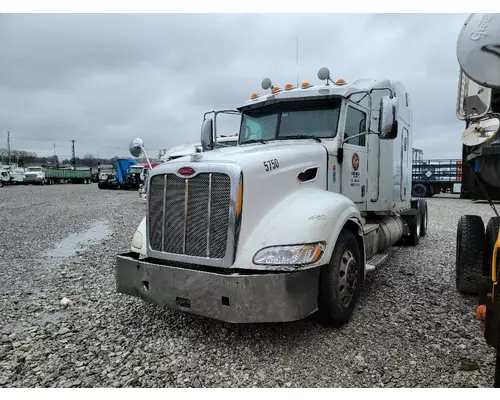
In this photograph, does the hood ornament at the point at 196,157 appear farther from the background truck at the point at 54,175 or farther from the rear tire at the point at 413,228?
the background truck at the point at 54,175

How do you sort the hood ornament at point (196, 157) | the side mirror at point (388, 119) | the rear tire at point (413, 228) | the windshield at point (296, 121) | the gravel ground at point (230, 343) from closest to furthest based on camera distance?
the gravel ground at point (230, 343) < the hood ornament at point (196, 157) < the side mirror at point (388, 119) < the windshield at point (296, 121) < the rear tire at point (413, 228)

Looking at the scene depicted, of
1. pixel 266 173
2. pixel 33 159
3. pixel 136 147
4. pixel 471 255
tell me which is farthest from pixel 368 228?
pixel 33 159

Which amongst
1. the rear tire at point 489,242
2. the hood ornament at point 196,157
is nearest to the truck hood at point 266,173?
the hood ornament at point 196,157

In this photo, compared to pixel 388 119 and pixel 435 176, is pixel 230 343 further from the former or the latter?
pixel 435 176

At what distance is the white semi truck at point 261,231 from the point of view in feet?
9.79

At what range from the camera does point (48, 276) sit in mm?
5449

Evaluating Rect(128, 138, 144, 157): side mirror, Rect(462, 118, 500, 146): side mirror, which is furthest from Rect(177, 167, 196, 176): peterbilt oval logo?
Rect(462, 118, 500, 146): side mirror

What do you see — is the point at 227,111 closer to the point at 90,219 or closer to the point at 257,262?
A: the point at 257,262

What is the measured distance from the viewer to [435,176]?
2303 cm

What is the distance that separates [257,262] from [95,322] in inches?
76.3

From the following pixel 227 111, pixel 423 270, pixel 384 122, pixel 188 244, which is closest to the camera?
pixel 188 244

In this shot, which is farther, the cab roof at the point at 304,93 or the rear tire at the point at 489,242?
the cab roof at the point at 304,93

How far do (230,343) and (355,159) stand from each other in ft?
9.34

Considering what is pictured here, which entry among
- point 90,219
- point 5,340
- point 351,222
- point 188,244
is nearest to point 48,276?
point 5,340
